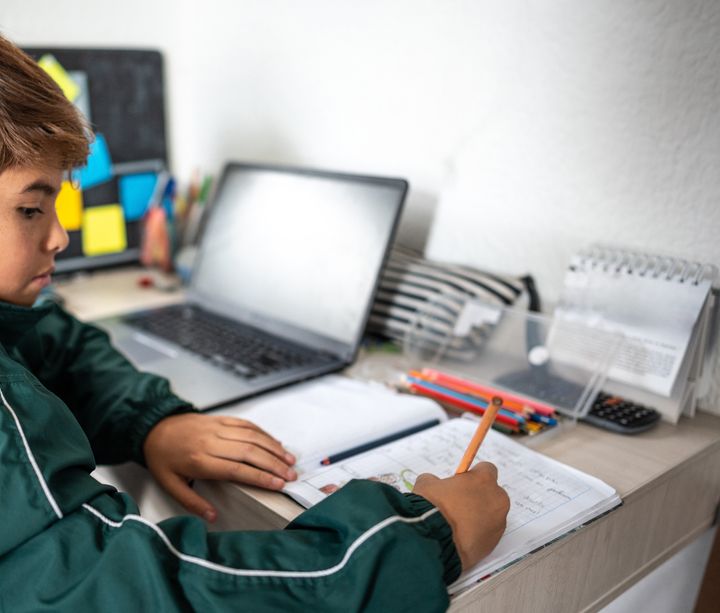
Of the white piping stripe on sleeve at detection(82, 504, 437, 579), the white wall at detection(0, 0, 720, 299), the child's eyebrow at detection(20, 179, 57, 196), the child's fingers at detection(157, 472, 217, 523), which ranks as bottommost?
the child's fingers at detection(157, 472, 217, 523)

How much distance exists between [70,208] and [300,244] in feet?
1.80

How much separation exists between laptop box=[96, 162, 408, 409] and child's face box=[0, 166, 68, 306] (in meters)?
0.28

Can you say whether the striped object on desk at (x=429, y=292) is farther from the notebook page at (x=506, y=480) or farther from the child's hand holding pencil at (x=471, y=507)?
the child's hand holding pencil at (x=471, y=507)

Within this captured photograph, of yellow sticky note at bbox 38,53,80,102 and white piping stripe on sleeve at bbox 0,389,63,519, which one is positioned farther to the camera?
yellow sticky note at bbox 38,53,80,102

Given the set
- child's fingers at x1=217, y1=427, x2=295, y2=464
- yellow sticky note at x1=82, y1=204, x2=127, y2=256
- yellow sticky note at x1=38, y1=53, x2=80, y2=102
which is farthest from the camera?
yellow sticky note at x1=82, y1=204, x2=127, y2=256

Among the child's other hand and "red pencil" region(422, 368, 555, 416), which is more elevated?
"red pencil" region(422, 368, 555, 416)

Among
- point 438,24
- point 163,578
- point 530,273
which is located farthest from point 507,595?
point 438,24

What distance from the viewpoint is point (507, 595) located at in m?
0.61

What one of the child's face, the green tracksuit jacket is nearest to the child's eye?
the child's face

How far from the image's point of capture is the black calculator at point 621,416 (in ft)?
2.74

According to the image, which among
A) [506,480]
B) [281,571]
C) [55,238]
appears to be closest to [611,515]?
[506,480]

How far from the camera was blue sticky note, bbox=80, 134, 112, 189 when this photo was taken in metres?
1.43

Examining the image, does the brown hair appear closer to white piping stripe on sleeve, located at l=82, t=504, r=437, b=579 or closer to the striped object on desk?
white piping stripe on sleeve, located at l=82, t=504, r=437, b=579

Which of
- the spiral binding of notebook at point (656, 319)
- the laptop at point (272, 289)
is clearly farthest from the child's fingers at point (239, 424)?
the spiral binding of notebook at point (656, 319)
